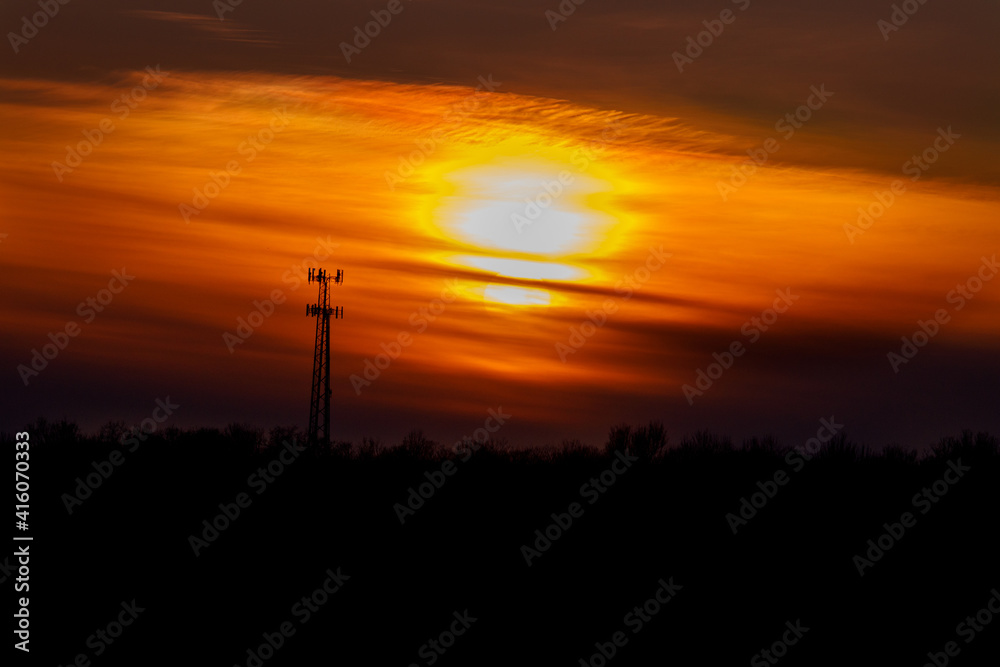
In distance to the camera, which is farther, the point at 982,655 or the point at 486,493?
the point at 486,493

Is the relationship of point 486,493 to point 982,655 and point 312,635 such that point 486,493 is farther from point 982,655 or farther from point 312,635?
point 982,655

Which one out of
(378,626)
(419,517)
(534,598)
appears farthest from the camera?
(419,517)

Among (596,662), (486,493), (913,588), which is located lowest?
(486,493)

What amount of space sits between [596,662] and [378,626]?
844 cm

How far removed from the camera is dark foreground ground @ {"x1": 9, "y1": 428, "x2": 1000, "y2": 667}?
4750 cm

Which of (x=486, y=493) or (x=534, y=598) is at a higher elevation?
(x=534, y=598)

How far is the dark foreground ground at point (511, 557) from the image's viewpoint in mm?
47500

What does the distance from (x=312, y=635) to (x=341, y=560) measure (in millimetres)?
10353

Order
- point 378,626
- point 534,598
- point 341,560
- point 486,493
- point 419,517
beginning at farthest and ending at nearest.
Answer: point 486,493, point 419,517, point 341,560, point 534,598, point 378,626

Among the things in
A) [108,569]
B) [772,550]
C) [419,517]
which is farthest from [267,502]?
[772,550]

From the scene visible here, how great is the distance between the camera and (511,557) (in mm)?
59531

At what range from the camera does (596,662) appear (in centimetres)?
4588

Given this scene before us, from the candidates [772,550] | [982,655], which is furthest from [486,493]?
[982,655]

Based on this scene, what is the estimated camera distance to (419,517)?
6384cm
